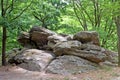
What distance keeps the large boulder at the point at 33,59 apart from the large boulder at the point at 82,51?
74 centimetres

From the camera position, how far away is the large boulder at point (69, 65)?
1125 cm

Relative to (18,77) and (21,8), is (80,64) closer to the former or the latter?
(18,77)

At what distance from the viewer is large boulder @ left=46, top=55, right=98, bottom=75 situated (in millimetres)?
11250

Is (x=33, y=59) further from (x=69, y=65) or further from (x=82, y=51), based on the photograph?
(x=82, y=51)

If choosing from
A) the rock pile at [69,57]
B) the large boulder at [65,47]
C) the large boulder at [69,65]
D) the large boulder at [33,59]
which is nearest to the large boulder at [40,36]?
the rock pile at [69,57]

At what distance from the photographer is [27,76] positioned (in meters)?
10.3

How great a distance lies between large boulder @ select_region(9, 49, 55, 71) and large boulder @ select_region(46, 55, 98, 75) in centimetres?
52

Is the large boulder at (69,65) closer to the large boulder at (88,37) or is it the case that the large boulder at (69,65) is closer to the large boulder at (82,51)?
the large boulder at (82,51)

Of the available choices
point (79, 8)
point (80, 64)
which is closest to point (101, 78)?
point (80, 64)

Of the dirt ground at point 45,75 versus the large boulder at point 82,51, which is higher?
the large boulder at point 82,51

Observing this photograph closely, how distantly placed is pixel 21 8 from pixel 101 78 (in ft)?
24.0

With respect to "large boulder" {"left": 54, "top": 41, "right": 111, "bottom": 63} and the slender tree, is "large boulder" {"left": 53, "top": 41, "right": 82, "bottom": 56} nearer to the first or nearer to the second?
"large boulder" {"left": 54, "top": 41, "right": 111, "bottom": 63}

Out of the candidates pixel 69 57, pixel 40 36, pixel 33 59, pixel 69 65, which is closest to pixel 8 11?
pixel 40 36

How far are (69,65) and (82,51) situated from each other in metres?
1.25
